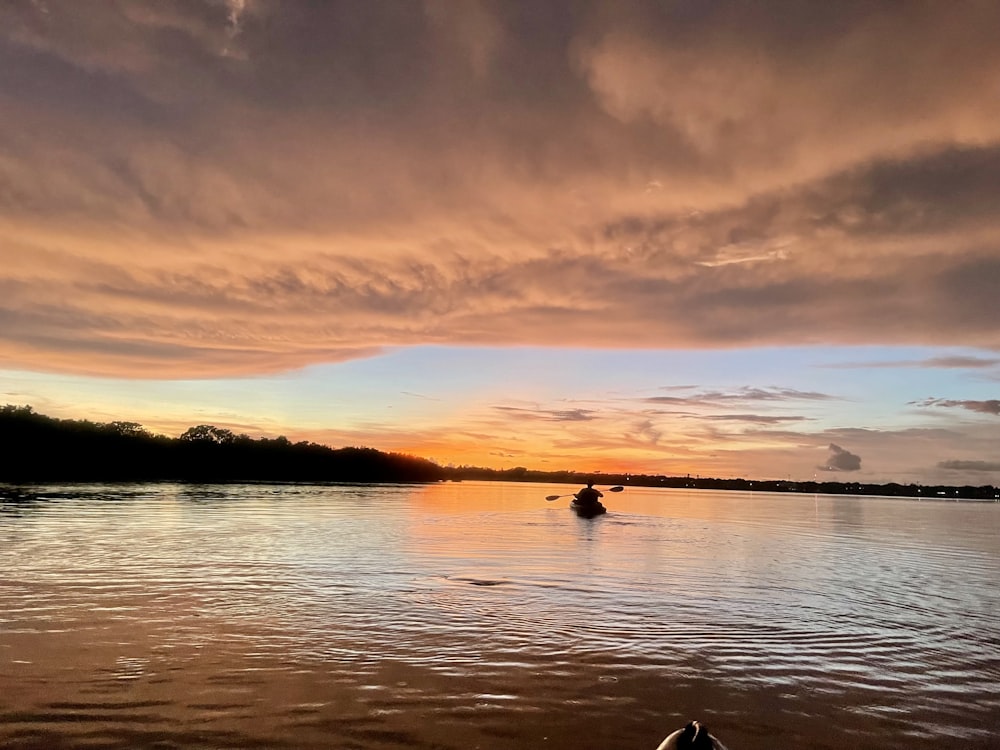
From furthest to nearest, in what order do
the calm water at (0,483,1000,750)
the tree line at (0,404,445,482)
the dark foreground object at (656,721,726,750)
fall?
1. the tree line at (0,404,445,482)
2. the calm water at (0,483,1000,750)
3. the dark foreground object at (656,721,726,750)

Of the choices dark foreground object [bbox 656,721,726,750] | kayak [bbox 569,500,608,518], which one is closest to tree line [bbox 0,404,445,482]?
kayak [bbox 569,500,608,518]

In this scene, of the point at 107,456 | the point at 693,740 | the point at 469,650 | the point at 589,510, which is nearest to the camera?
the point at 693,740

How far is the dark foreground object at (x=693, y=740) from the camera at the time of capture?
8016mm

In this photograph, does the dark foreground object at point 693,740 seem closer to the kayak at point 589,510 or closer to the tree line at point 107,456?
the kayak at point 589,510

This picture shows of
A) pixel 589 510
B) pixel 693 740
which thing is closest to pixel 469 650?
pixel 693 740

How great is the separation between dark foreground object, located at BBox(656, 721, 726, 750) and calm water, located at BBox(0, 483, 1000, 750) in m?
1.70

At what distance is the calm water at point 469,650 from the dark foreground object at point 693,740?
1.70 meters

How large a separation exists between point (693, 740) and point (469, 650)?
7.74 metres

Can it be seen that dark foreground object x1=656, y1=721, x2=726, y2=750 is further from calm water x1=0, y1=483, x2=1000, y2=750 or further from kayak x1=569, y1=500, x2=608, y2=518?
kayak x1=569, y1=500, x2=608, y2=518

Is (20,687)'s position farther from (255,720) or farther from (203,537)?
(203,537)

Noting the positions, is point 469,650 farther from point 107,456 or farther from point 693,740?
point 107,456

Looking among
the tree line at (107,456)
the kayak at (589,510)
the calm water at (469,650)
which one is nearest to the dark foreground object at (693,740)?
the calm water at (469,650)

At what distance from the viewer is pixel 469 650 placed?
48.8ft

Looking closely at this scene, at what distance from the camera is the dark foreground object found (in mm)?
8016
